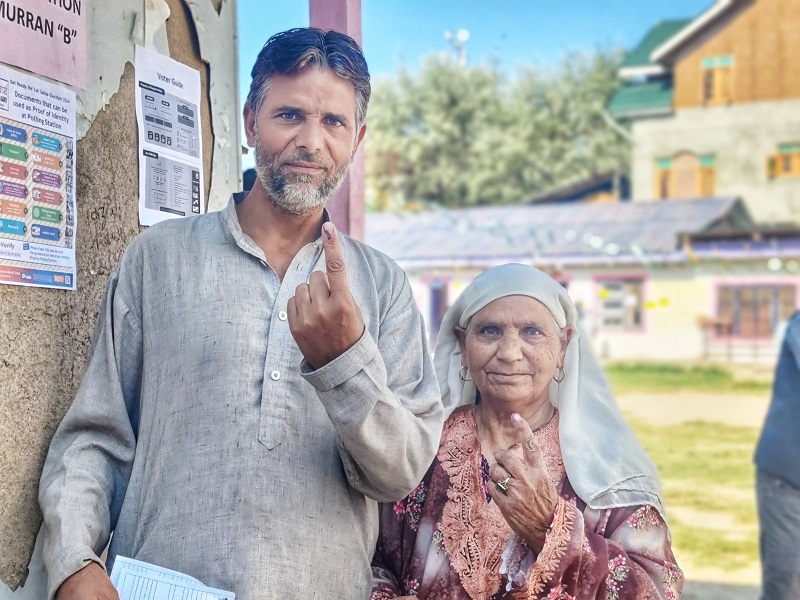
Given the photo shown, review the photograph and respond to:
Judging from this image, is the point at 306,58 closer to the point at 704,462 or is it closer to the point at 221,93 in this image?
the point at 221,93

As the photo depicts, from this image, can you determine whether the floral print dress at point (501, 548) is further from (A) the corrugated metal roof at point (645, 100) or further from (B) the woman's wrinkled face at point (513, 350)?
(A) the corrugated metal roof at point (645, 100)

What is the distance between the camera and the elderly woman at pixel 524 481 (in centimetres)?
220

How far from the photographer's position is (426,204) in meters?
24.8

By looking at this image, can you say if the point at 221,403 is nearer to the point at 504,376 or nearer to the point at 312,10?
the point at 504,376

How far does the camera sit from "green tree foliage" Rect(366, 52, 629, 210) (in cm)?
2498

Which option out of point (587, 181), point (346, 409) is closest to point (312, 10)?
point (346, 409)

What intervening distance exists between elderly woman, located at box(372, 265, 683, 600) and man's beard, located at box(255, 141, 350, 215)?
0.65 m

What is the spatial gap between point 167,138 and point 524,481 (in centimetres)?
122

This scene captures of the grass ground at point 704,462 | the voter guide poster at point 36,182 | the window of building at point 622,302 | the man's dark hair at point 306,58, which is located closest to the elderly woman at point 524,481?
the man's dark hair at point 306,58

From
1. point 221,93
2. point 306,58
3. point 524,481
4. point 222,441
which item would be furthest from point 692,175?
point 222,441

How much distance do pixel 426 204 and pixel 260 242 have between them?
22.9 meters

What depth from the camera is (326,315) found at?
5.55 feet

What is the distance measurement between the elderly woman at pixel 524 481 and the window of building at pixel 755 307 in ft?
53.6

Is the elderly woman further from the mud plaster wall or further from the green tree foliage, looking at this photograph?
the green tree foliage
